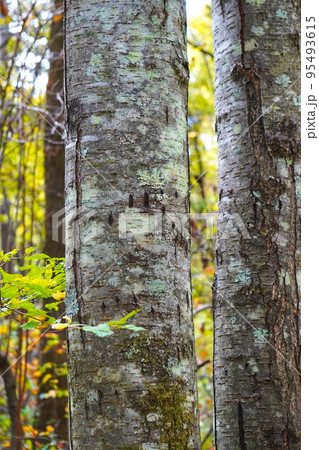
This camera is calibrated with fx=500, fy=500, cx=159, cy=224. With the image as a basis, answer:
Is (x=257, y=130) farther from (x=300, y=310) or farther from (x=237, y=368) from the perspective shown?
(x=237, y=368)

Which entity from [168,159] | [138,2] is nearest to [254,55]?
[138,2]

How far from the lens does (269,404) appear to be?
236cm

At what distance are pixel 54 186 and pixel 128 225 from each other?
14.9 feet

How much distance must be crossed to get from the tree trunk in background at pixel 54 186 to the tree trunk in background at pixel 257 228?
2.93 metres

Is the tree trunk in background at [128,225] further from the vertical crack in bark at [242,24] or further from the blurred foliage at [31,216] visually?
the vertical crack in bark at [242,24]

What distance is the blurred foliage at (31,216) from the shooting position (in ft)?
6.60

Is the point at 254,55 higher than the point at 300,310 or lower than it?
higher

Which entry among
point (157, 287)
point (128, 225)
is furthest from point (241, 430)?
point (128, 225)

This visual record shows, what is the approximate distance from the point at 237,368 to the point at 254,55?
5.53 ft

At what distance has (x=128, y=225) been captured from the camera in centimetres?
162

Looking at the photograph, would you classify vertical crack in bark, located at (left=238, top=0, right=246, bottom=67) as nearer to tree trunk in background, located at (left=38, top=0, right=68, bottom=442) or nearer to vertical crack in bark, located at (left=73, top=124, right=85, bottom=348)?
vertical crack in bark, located at (left=73, top=124, right=85, bottom=348)

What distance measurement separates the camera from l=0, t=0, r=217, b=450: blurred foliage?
2.01 metres

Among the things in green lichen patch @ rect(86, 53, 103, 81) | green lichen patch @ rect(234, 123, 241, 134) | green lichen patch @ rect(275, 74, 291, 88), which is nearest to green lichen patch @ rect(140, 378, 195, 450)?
green lichen patch @ rect(86, 53, 103, 81)

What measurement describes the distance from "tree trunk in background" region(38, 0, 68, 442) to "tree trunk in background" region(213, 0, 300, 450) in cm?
293
